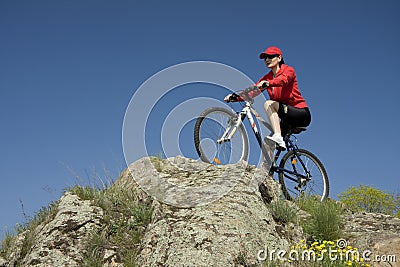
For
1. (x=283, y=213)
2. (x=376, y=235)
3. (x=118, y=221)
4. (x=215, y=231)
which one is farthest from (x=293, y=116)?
(x=118, y=221)

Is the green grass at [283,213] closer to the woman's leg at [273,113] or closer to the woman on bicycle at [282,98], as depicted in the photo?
the woman on bicycle at [282,98]

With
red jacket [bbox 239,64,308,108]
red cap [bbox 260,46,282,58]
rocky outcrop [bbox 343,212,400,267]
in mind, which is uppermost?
red cap [bbox 260,46,282,58]

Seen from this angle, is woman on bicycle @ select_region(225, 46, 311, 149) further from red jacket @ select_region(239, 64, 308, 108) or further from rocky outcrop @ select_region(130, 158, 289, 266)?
rocky outcrop @ select_region(130, 158, 289, 266)

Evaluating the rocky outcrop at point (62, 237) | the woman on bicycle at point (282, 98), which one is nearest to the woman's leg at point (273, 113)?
the woman on bicycle at point (282, 98)

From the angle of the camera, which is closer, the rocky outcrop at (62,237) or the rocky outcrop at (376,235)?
the rocky outcrop at (62,237)

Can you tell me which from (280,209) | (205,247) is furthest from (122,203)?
(280,209)

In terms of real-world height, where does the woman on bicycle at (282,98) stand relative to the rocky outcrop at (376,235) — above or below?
above

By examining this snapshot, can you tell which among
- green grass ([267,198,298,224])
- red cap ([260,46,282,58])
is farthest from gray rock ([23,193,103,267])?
red cap ([260,46,282,58])

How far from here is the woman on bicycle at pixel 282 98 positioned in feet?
27.4

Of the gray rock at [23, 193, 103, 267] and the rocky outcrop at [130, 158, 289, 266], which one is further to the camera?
the gray rock at [23, 193, 103, 267]

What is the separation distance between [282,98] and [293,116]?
0.41 meters

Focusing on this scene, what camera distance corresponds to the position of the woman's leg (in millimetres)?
8211

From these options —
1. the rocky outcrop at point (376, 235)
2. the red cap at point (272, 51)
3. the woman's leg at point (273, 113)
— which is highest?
the red cap at point (272, 51)

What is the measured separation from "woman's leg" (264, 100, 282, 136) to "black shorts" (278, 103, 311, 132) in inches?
5.5
